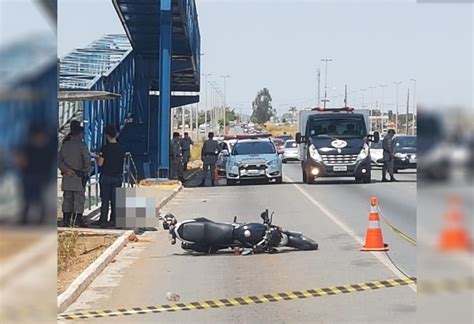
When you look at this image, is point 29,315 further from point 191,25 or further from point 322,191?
point 191,25

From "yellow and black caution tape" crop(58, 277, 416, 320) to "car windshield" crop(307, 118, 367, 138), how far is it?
19104mm

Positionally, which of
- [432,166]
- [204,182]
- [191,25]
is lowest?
[204,182]

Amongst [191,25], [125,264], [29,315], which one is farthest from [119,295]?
[191,25]

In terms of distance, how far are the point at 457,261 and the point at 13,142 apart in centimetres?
177

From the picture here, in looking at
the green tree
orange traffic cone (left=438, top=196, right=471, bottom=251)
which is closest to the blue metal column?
orange traffic cone (left=438, top=196, right=471, bottom=251)

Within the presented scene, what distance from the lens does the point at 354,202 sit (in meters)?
21.7

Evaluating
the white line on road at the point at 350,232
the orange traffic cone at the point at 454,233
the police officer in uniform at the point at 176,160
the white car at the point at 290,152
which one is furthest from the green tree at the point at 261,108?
the orange traffic cone at the point at 454,233

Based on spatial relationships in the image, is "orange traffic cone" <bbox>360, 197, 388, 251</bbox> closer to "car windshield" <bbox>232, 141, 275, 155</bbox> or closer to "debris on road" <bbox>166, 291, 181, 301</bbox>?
"debris on road" <bbox>166, 291, 181, 301</bbox>

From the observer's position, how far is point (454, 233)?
3.26m

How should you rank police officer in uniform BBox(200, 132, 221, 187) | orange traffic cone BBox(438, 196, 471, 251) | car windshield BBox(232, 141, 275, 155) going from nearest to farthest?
1. orange traffic cone BBox(438, 196, 471, 251)
2. police officer in uniform BBox(200, 132, 221, 187)
3. car windshield BBox(232, 141, 275, 155)

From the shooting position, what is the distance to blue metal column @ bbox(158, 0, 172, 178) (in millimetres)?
29141

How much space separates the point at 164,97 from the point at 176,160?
3.39 m

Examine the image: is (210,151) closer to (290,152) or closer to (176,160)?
(176,160)

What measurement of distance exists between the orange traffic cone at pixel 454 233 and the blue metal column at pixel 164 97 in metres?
25.9
